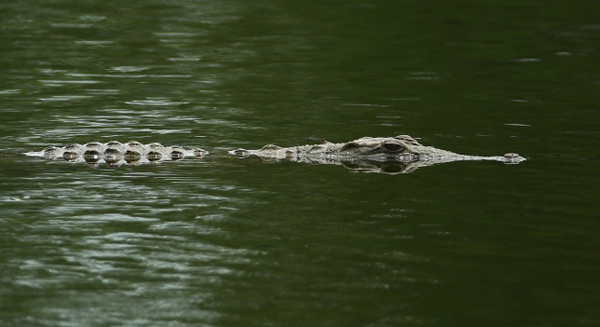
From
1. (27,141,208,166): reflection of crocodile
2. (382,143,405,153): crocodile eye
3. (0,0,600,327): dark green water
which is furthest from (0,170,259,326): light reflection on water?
(382,143,405,153): crocodile eye

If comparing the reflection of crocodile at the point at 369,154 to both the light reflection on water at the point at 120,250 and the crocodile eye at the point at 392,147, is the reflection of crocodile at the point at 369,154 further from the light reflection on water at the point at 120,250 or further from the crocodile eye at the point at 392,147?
the light reflection on water at the point at 120,250

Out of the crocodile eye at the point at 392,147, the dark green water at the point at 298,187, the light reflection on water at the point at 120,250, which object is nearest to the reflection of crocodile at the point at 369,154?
the crocodile eye at the point at 392,147

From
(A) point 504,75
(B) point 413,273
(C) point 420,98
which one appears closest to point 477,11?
(A) point 504,75

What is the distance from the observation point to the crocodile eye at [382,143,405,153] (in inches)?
466

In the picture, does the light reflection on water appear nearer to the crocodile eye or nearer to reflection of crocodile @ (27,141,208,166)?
reflection of crocodile @ (27,141,208,166)

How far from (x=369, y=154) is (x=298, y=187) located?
232 cm

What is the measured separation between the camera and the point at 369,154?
11992 millimetres

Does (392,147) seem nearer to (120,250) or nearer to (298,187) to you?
(298,187)

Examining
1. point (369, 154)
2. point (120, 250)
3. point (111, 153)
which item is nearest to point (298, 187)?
point (369, 154)

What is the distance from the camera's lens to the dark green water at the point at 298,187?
647 centimetres

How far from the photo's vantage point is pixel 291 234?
804 centimetres

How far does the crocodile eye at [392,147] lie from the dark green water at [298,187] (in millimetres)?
864

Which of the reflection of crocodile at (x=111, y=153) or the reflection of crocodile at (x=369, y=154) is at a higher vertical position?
the reflection of crocodile at (x=111, y=153)

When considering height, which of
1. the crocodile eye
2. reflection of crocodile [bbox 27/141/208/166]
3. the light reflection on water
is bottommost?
the light reflection on water
